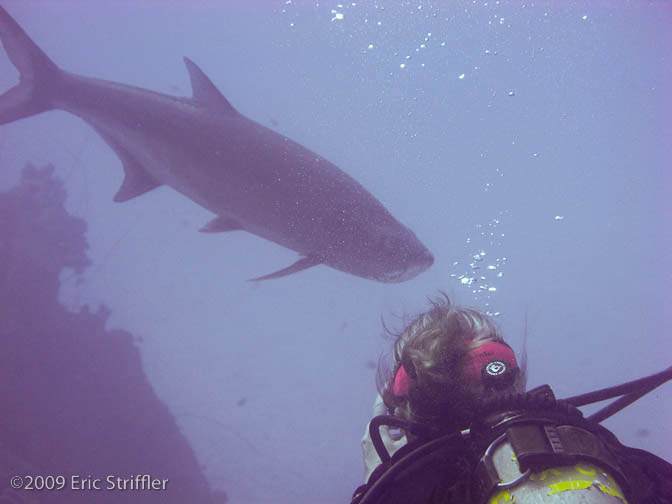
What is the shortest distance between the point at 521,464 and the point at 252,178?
154 inches

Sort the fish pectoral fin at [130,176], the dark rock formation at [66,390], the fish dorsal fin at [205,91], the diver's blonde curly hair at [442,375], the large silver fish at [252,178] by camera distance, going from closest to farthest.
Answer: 1. the diver's blonde curly hair at [442,375]
2. the large silver fish at [252,178]
3. the fish dorsal fin at [205,91]
4. the fish pectoral fin at [130,176]
5. the dark rock formation at [66,390]

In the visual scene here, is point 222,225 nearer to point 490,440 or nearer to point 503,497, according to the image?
point 490,440

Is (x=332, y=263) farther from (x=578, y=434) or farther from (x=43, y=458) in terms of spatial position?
(x=43, y=458)

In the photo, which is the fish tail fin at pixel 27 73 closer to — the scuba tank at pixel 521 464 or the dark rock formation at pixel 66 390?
the scuba tank at pixel 521 464

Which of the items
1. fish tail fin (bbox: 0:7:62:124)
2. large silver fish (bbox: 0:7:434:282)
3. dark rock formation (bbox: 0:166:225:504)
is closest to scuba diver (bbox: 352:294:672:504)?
large silver fish (bbox: 0:7:434:282)

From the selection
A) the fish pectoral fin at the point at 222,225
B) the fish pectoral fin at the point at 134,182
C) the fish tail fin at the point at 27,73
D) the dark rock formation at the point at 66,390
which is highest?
the fish tail fin at the point at 27,73

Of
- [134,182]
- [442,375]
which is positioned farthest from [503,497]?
[134,182]

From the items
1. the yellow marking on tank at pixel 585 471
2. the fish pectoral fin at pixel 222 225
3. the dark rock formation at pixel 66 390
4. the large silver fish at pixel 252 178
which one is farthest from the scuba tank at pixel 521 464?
the dark rock formation at pixel 66 390

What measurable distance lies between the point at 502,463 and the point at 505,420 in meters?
0.14

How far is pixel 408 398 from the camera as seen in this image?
5.04 ft

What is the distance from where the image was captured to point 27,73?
5.25 meters

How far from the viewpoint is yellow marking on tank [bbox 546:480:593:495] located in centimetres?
97

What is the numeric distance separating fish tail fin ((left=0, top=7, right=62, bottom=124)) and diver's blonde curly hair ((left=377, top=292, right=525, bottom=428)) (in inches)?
234

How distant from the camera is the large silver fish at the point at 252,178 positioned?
172 inches
